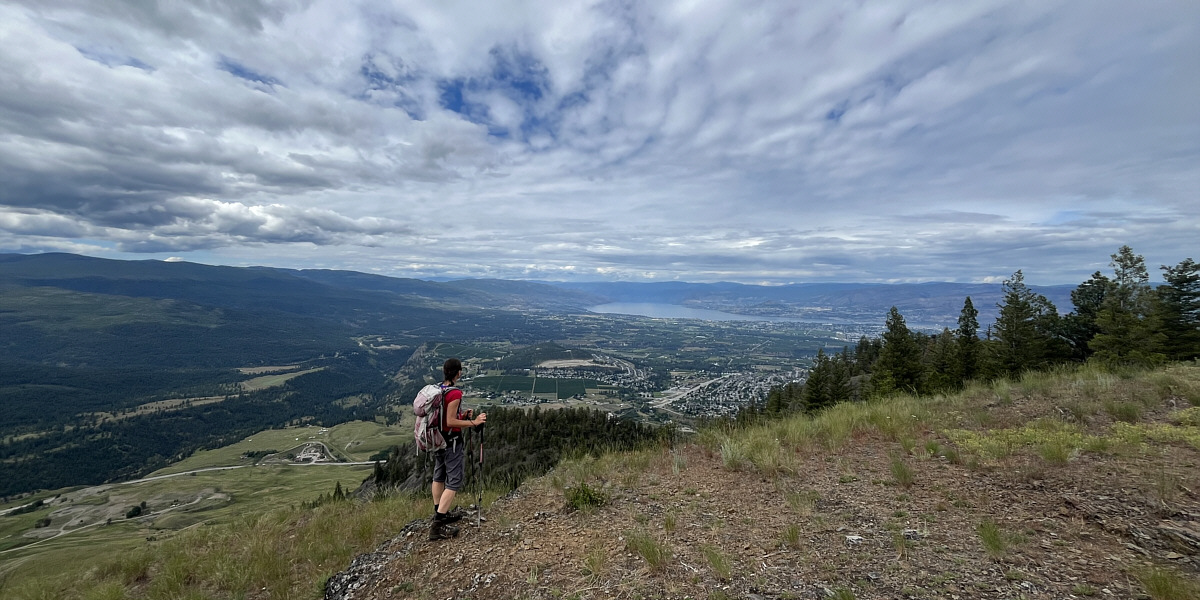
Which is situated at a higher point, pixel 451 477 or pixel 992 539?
pixel 992 539

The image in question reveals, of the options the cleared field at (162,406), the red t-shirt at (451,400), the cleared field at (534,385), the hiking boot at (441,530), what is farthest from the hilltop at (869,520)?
the cleared field at (162,406)

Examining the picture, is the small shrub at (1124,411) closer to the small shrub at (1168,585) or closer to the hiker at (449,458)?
the small shrub at (1168,585)

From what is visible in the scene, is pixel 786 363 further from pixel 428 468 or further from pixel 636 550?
pixel 636 550

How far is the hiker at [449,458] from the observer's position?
23.1ft

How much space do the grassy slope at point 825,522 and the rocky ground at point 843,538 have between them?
0.10ft

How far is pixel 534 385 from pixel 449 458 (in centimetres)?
12703

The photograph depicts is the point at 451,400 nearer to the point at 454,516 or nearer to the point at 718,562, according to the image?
the point at 454,516

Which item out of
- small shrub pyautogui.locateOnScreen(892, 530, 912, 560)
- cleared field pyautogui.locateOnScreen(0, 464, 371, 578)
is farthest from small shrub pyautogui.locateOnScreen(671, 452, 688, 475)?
cleared field pyautogui.locateOnScreen(0, 464, 371, 578)

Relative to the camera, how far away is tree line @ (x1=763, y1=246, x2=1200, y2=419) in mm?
22203

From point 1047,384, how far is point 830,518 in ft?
37.6

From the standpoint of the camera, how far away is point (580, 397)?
11319cm

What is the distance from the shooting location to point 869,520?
20.1 ft

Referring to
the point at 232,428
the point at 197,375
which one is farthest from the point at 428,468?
the point at 197,375

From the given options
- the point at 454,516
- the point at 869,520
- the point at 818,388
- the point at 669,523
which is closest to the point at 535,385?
the point at 818,388
